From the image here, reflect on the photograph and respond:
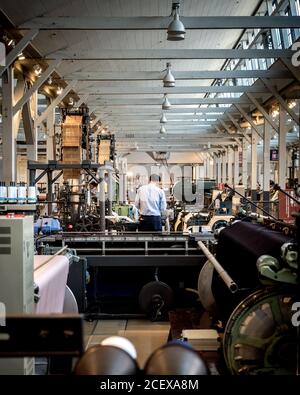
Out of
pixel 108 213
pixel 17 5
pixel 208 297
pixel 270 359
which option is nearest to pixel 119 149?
pixel 108 213

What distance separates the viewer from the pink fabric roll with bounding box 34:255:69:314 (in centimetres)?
303

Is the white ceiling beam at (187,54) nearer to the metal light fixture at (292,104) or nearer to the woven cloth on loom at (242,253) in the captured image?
the metal light fixture at (292,104)

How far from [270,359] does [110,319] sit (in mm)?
3427

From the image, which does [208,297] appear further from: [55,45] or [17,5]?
[55,45]

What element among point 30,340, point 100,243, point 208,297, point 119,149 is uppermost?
point 119,149

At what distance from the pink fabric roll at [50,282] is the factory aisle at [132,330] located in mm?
1151

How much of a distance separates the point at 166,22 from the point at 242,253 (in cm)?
435

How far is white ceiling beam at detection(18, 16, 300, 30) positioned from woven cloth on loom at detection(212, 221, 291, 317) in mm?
3622

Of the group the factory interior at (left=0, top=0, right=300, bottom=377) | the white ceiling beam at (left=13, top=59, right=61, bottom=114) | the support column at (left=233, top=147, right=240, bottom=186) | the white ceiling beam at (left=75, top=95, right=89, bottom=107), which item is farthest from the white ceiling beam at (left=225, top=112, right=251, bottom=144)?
the white ceiling beam at (left=13, top=59, right=61, bottom=114)

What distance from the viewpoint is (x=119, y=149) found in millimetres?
25906

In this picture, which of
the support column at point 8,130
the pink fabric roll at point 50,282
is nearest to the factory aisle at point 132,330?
the pink fabric roll at point 50,282

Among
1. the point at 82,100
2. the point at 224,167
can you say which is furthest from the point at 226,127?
the point at 82,100

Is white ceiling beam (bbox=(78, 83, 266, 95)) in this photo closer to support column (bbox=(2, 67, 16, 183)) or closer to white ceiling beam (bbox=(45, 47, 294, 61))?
white ceiling beam (bbox=(45, 47, 294, 61))

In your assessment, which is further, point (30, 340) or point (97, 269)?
point (97, 269)
